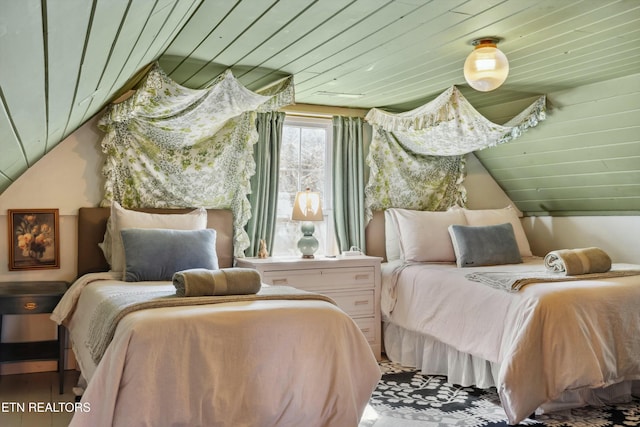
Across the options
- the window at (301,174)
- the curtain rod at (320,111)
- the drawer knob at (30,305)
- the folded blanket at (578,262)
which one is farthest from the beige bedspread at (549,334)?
the drawer knob at (30,305)

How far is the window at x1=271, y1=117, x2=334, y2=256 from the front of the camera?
15.8 ft

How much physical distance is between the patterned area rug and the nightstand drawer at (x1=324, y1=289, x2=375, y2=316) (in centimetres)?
73

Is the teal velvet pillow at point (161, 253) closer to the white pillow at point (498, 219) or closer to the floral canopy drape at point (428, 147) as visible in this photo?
the floral canopy drape at point (428, 147)

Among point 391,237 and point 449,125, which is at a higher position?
point 449,125

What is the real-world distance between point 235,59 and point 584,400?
110 inches

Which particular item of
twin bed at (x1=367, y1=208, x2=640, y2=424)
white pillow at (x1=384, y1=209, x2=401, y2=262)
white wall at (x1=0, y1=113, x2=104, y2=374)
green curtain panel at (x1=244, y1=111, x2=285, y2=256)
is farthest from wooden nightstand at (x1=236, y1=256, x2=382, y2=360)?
white wall at (x1=0, y1=113, x2=104, y2=374)

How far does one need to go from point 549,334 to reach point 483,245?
4.36 feet

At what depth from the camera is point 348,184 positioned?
4.91m

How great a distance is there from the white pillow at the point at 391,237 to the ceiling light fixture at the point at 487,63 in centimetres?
200

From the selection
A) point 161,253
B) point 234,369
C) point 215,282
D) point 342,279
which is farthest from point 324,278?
point 234,369

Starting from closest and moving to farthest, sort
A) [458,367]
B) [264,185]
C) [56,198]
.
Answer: [458,367] → [56,198] → [264,185]

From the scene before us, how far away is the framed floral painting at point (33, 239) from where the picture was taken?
150 inches

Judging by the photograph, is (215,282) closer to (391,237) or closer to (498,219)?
(391,237)

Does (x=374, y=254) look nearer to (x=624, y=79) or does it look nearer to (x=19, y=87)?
(x=624, y=79)
